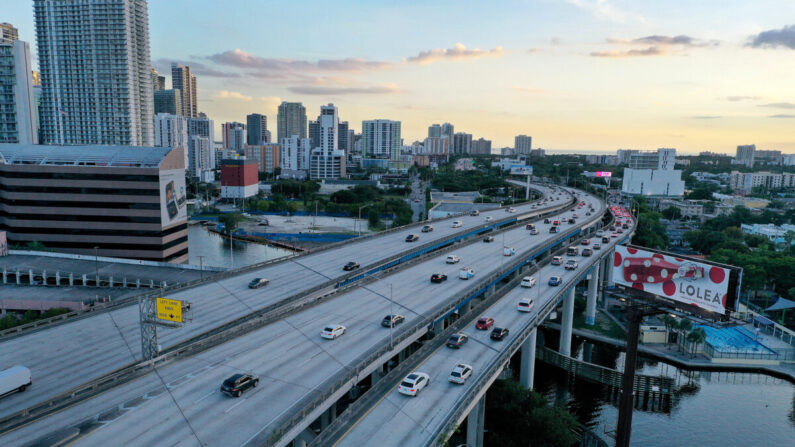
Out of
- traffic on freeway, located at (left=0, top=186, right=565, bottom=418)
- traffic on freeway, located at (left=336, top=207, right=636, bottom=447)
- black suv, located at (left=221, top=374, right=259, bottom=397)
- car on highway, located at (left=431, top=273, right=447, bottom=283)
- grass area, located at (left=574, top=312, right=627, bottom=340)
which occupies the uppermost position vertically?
black suv, located at (left=221, top=374, right=259, bottom=397)

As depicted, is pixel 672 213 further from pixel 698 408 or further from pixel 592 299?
pixel 698 408

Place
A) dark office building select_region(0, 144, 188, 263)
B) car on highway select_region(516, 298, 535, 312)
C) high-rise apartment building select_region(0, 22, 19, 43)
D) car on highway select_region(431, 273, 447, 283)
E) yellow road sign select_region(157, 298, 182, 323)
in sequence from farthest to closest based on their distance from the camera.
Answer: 1. high-rise apartment building select_region(0, 22, 19, 43)
2. dark office building select_region(0, 144, 188, 263)
3. car on highway select_region(431, 273, 447, 283)
4. car on highway select_region(516, 298, 535, 312)
5. yellow road sign select_region(157, 298, 182, 323)

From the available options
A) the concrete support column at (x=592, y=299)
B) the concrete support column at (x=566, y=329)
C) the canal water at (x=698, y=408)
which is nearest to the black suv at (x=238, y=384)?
the canal water at (x=698, y=408)

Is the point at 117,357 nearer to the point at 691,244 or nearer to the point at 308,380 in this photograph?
the point at 308,380

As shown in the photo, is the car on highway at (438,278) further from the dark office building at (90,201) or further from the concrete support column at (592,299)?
the dark office building at (90,201)

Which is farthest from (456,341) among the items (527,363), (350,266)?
(350,266)

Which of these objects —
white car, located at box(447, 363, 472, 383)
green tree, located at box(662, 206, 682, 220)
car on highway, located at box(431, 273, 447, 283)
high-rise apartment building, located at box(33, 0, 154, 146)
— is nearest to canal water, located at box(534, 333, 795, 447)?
car on highway, located at box(431, 273, 447, 283)

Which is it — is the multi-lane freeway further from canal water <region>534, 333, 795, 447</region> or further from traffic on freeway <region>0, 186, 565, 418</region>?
canal water <region>534, 333, 795, 447</region>

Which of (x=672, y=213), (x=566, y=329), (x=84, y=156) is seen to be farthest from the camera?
(x=672, y=213)
